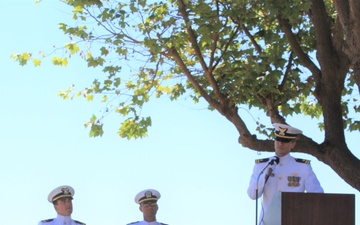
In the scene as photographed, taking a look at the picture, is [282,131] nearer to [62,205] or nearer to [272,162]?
[272,162]

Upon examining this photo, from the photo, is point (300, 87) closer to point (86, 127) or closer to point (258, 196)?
point (86, 127)

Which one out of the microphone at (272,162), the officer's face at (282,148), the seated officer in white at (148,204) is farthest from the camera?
the seated officer in white at (148,204)

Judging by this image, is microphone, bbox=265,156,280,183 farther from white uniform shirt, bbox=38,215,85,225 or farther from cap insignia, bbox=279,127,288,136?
white uniform shirt, bbox=38,215,85,225

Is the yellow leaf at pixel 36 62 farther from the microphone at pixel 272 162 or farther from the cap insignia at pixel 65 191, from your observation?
the microphone at pixel 272 162

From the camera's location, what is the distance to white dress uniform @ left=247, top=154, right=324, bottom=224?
888 cm

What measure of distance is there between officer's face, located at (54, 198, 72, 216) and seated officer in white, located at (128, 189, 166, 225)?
0.85 meters

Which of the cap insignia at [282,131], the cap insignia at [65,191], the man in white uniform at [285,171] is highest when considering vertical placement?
the cap insignia at [282,131]

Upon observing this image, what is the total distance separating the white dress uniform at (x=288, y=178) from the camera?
29.1 ft

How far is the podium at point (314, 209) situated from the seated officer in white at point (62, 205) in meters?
3.31


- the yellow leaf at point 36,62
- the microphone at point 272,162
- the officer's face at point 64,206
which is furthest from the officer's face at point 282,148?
the yellow leaf at point 36,62

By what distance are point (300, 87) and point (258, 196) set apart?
21.7 feet

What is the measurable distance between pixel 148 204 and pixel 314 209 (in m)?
3.36

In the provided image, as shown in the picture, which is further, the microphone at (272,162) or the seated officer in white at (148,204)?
the seated officer in white at (148,204)

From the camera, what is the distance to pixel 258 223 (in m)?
8.17
